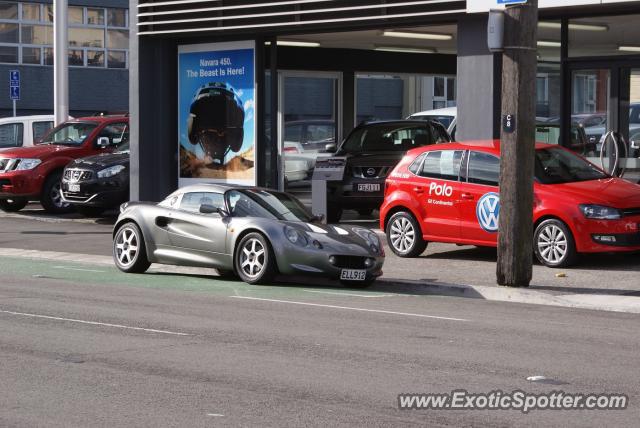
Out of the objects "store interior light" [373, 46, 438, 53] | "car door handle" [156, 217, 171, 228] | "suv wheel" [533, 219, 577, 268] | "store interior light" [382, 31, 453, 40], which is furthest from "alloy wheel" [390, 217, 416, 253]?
"store interior light" [373, 46, 438, 53]

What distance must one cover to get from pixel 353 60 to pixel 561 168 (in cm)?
1175

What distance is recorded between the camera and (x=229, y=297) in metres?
13.9

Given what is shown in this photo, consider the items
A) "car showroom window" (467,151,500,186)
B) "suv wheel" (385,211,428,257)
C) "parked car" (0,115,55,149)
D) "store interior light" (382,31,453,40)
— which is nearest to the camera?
"car showroom window" (467,151,500,186)

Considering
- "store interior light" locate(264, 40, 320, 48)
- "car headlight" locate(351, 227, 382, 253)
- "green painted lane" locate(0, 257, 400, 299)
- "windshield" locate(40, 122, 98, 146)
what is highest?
"store interior light" locate(264, 40, 320, 48)

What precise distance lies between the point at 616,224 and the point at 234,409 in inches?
372

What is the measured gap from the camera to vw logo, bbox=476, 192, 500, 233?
16.8 m

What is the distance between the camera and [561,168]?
17156mm

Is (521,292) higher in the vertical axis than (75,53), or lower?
lower

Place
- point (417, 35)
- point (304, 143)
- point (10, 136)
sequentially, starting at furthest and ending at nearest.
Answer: point (304, 143) → point (10, 136) → point (417, 35)

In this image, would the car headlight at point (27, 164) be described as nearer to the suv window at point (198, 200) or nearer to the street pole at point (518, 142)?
the suv window at point (198, 200)

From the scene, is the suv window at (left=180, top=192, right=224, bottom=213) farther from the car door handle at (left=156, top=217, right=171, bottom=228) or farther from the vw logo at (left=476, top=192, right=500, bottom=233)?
the vw logo at (left=476, top=192, right=500, bottom=233)

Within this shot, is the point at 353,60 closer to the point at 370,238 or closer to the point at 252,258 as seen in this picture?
the point at 370,238

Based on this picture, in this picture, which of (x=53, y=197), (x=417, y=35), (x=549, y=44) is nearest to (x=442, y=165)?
(x=549, y=44)

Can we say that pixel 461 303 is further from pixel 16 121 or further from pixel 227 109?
pixel 16 121
